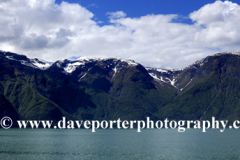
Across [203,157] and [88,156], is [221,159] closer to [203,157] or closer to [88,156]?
[203,157]

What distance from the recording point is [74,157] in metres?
100

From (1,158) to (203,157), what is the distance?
6248 cm

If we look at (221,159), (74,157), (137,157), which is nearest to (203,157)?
(221,159)

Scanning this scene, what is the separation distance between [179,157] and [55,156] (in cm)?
3951

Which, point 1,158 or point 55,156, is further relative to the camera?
point 55,156

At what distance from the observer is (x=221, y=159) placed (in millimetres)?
99312

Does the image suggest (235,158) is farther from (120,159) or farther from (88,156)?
(88,156)

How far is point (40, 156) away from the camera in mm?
102250

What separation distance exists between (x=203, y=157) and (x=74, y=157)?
41.2m

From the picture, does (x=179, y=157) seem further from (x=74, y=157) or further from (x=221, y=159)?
(x=74, y=157)

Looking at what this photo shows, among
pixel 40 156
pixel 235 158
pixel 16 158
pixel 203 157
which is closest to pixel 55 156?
pixel 40 156

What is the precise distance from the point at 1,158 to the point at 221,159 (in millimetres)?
66569

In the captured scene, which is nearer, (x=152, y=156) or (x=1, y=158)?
(x=1, y=158)

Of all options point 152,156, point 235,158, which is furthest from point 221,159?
point 152,156
